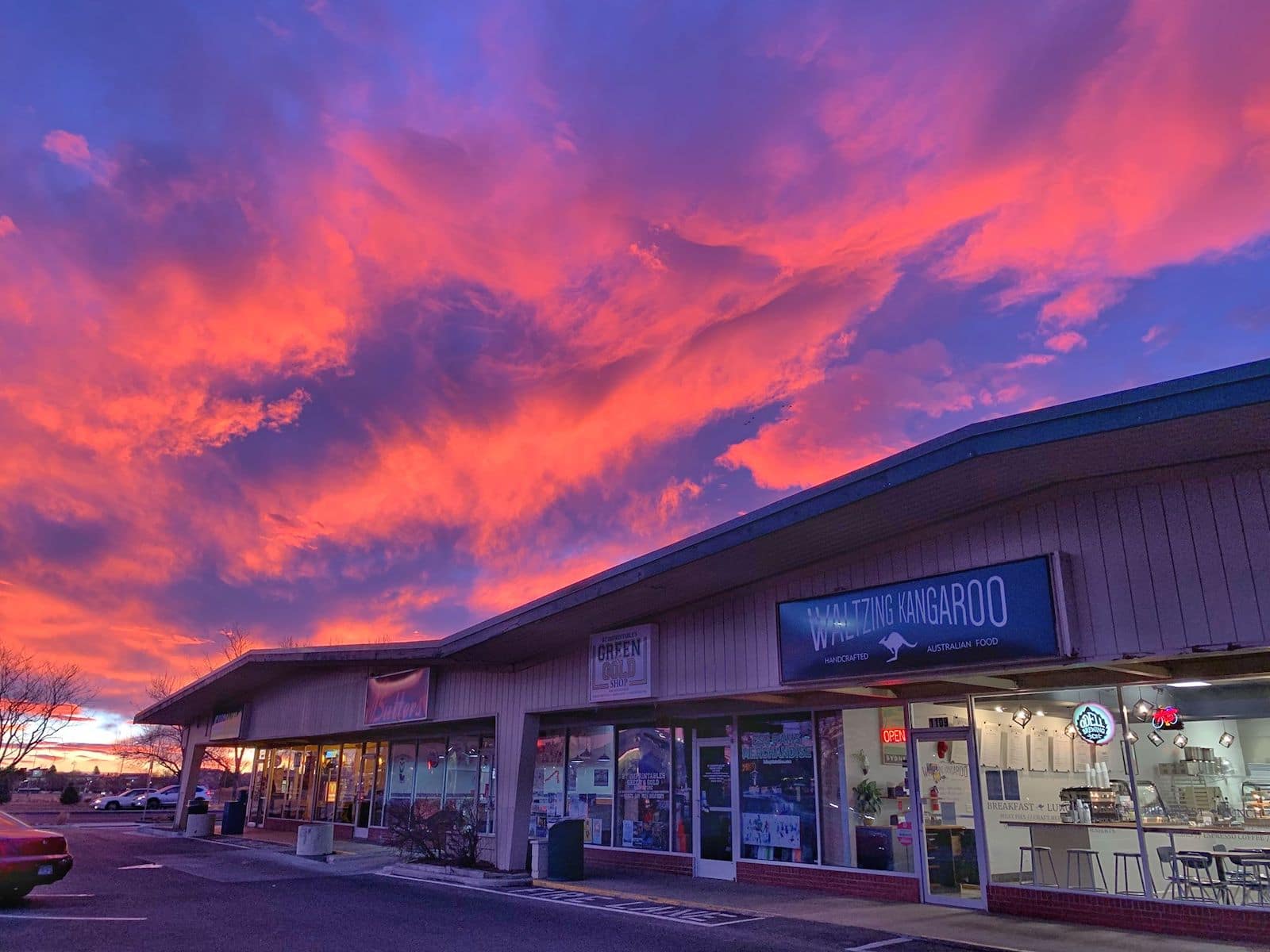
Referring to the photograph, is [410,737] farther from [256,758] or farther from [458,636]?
[256,758]

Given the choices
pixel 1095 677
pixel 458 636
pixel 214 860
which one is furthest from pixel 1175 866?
pixel 214 860

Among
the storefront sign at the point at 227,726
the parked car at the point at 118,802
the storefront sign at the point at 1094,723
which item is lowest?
the parked car at the point at 118,802

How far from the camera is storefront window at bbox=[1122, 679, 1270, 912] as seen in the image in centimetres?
1033

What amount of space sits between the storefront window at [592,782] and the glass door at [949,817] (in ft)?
24.0

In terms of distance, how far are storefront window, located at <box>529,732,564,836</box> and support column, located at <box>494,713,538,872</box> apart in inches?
75.6

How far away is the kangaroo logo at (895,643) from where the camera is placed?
11367 mm

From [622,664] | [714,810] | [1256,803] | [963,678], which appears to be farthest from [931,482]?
[714,810]

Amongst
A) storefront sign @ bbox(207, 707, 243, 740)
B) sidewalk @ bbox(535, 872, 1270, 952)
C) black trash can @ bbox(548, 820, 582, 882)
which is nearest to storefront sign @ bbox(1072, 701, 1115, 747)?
sidewalk @ bbox(535, 872, 1270, 952)

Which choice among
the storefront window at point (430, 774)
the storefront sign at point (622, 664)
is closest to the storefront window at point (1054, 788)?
the storefront sign at point (622, 664)

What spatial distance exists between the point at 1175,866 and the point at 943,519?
16.3 ft

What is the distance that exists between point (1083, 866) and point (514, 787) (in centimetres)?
997

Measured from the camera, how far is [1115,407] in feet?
29.0

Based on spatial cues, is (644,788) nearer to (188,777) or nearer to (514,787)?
(514,787)

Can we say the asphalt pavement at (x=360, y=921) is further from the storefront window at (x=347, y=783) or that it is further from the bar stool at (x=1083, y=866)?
the storefront window at (x=347, y=783)
